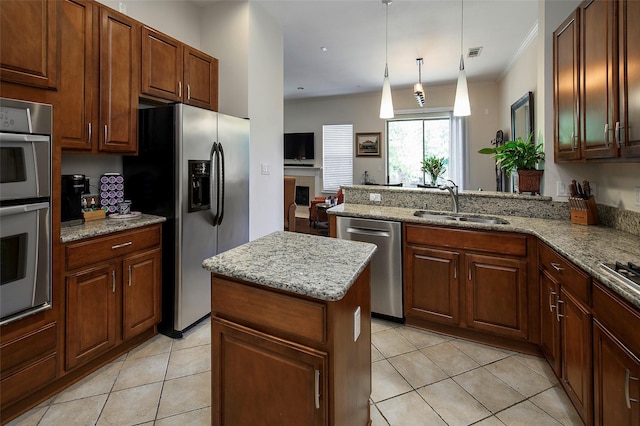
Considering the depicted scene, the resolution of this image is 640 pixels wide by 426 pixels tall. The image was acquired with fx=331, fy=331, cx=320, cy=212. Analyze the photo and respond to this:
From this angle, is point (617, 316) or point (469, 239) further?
point (469, 239)

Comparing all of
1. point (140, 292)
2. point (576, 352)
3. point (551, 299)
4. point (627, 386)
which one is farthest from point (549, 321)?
point (140, 292)

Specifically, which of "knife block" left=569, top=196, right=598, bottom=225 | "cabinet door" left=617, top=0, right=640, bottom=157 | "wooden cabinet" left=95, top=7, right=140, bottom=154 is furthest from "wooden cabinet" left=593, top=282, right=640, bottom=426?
"wooden cabinet" left=95, top=7, right=140, bottom=154

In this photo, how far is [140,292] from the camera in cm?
238

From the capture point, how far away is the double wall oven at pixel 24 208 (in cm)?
159

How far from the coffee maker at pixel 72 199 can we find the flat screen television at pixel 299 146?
6.04m

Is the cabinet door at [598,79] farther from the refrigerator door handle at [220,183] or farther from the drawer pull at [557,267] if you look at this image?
the refrigerator door handle at [220,183]

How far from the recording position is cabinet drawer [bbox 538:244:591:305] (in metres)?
1.48

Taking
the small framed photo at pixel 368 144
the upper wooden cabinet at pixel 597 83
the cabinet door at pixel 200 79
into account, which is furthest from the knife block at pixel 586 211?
the small framed photo at pixel 368 144

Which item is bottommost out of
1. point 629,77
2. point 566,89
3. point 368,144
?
point 629,77

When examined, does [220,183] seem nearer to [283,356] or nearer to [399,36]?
[283,356]

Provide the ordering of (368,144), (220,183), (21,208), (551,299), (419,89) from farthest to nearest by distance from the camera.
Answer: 1. (368,144)
2. (419,89)
3. (220,183)
4. (551,299)
5. (21,208)

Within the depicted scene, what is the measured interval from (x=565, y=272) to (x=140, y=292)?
265cm

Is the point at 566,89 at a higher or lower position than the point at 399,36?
lower

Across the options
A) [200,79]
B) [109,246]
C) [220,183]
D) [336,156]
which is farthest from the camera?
[336,156]
